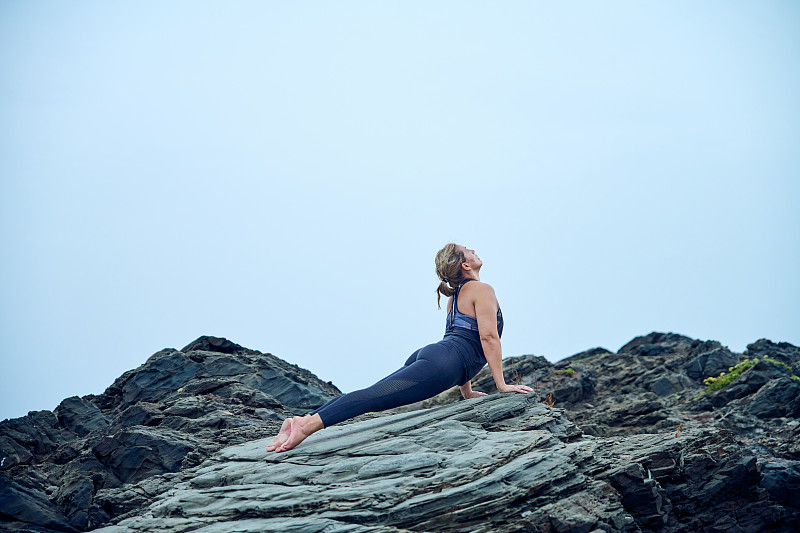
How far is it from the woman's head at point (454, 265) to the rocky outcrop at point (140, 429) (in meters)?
4.23

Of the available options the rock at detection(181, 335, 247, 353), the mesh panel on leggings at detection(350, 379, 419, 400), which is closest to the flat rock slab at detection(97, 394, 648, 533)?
the mesh panel on leggings at detection(350, 379, 419, 400)

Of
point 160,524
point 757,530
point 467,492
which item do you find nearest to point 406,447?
point 467,492

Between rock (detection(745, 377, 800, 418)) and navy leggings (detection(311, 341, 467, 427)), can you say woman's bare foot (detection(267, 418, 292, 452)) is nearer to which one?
navy leggings (detection(311, 341, 467, 427))

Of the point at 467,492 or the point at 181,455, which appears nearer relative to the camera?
the point at 467,492

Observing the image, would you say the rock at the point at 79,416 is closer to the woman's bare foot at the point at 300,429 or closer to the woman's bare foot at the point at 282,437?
the woman's bare foot at the point at 282,437

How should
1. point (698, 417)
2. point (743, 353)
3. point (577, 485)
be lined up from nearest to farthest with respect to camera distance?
point (577, 485), point (698, 417), point (743, 353)

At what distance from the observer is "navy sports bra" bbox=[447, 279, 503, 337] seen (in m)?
11.3

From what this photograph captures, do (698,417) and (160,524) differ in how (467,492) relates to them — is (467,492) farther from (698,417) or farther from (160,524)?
(698,417)

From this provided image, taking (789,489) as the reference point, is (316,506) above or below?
above

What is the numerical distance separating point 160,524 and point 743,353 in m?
23.0

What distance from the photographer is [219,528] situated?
302 inches

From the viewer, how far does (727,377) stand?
2077 centimetres

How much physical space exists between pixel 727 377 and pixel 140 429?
17.3m

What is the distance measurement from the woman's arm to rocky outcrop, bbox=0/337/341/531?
14.3ft
